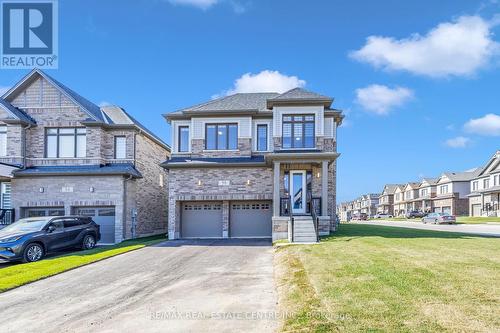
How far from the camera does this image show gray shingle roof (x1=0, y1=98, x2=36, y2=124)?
60.4 feet

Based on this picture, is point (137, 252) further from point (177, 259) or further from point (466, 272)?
point (466, 272)

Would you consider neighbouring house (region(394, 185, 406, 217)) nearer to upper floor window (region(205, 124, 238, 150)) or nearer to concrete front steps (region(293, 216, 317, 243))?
upper floor window (region(205, 124, 238, 150))

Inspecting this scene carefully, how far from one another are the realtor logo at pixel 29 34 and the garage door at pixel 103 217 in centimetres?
785

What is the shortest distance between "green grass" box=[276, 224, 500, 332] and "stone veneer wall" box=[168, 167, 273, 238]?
8.18 metres

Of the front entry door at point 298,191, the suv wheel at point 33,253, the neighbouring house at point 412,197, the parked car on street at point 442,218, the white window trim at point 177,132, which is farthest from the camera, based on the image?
the neighbouring house at point 412,197

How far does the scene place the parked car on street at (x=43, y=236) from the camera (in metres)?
11.7

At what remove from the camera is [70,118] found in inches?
758

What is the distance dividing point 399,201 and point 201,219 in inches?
2471

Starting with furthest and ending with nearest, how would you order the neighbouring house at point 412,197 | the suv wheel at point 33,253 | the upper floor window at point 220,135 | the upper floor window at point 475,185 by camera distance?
the neighbouring house at point 412,197 < the upper floor window at point 475,185 < the upper floor window at point 220,135 < the suv wheel at point 33,253

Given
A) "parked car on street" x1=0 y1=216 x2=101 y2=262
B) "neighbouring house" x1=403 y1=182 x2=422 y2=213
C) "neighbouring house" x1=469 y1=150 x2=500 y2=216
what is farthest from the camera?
"neighbouring house" x1=403 y1=182 x2=422 y2=213

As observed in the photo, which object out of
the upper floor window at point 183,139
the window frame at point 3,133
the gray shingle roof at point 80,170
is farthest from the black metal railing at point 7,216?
Result: the upper floor window at point 183,139

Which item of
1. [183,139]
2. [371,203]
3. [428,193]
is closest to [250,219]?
[183,139]

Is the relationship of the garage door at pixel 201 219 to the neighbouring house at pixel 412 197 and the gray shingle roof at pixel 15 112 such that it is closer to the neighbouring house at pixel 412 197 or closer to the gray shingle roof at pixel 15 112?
the gray shingle roof at pixel 15 112

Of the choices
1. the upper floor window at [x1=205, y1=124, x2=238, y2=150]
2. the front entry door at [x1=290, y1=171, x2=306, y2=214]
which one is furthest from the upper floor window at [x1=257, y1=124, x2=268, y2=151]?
the front entry door at [x1=290, y1=171, x2=306, y2=214]
